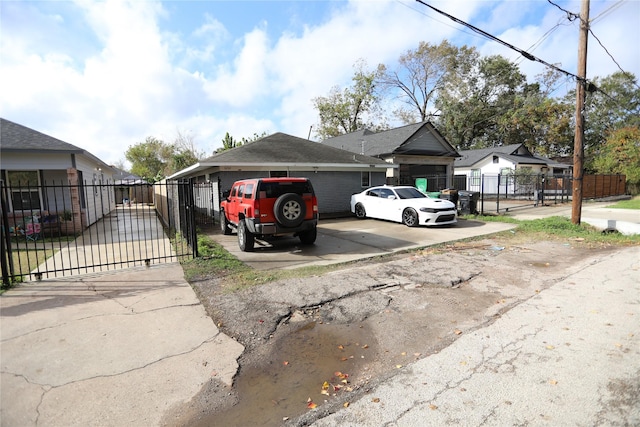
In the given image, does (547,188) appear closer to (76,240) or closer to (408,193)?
(408,193)

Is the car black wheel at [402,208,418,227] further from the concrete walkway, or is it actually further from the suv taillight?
the concrete walkway

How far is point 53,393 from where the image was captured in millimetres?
2885

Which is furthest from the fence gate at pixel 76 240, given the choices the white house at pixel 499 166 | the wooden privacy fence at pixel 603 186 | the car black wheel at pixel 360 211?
the wooden privacy fence at pixel 603 186

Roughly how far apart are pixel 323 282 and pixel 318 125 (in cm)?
3949

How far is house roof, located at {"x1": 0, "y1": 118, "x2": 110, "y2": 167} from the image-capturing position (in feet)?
34.4

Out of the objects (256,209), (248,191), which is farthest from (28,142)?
(256,209)

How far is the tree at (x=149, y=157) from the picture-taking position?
49656 millimetres

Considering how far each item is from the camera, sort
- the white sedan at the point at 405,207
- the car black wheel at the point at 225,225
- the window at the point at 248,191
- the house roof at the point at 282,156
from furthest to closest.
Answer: the house roof at the point at 282,156, the white sedan at the point at 405,207, the car black wheel at the point at 225,225, the window at the point at 248,191

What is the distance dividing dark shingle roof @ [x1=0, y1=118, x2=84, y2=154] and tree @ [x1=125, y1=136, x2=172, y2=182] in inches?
1551

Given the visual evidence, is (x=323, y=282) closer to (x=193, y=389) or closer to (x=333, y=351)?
(x=333, y=351)

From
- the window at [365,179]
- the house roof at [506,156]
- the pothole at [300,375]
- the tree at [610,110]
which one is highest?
the tree at [610,110]

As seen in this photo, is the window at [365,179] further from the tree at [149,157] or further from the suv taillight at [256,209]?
the tree at [149,157]

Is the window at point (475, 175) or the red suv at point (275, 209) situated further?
the window at point (475, 175)

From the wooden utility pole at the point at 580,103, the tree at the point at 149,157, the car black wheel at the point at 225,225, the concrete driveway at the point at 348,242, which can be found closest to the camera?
the concrete driveway at the point at 348,242
